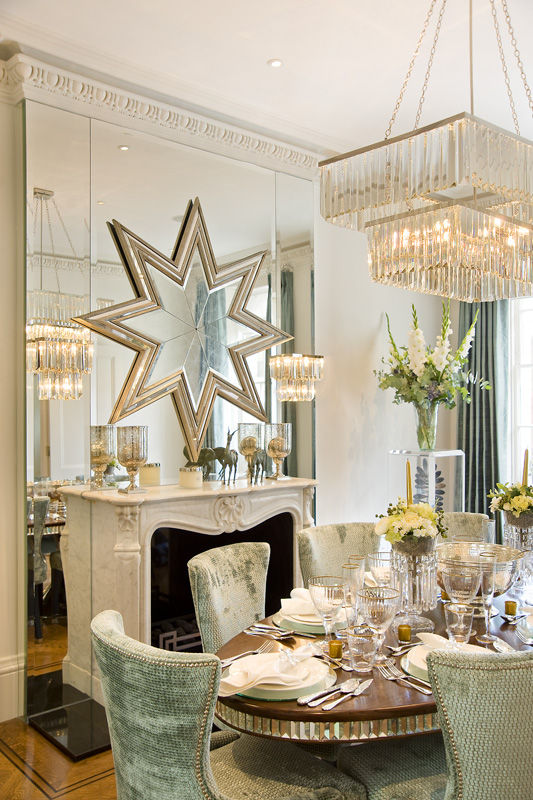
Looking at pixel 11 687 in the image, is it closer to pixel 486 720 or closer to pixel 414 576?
pixel 414 576

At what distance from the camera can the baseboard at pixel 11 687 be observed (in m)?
3.29

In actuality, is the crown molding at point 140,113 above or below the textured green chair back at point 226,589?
above

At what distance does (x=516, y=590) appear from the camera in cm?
267

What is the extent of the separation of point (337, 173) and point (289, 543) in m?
2.26

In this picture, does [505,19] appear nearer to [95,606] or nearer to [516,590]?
[516,590]

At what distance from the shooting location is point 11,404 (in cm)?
336

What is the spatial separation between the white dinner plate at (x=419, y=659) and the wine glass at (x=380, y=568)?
44 cm

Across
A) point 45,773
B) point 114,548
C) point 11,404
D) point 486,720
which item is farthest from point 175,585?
point 486,720

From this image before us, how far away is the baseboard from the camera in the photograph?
3.29m

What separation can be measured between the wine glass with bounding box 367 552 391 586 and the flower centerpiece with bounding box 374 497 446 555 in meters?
0.17

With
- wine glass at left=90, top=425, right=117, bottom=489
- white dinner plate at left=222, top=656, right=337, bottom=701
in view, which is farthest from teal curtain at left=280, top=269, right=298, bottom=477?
white dinner plate at left=222, top=656, right=337, bottom=701

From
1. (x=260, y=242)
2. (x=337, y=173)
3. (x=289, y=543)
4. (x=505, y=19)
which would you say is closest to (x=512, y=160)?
(x=337, y=173)

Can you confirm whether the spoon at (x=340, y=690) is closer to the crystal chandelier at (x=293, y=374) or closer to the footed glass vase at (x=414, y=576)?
the footed glass vase at (x=414, y=576)

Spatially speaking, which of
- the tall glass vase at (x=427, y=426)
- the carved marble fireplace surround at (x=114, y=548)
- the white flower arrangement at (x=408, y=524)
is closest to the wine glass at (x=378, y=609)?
the white flower arrangement at (x=408, y=524)
